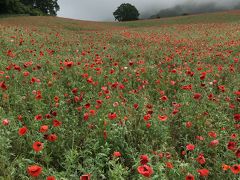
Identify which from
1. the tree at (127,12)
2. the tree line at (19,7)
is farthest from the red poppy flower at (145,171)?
the tree at (127,12)

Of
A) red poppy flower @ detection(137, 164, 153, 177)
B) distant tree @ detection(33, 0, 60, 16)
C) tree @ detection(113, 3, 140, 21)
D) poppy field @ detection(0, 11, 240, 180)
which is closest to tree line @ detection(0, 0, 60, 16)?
distant tree @ detection(33, 0, 60, 16)

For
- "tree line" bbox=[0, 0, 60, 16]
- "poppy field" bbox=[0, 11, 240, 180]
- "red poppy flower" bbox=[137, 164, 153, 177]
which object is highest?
"tree line" bbox=[0, 0, 60, 16]

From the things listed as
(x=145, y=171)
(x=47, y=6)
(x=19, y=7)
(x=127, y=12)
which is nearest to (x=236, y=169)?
(x=145, y=171)

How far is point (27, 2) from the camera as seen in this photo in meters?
65.6

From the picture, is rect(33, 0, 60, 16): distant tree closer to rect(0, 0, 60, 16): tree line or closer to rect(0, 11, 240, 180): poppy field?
rect(0, 0, 60, 16): tree line

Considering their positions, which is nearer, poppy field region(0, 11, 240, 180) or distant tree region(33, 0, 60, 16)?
poppy field region(0, 11, 240, 180)

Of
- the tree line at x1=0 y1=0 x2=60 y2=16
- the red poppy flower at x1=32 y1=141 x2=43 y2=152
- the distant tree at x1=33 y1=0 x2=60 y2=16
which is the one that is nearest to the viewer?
the red poppy flower at x1=32 y1=141 x2=43 y2=152

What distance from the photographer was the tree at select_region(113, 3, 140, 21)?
285 feet

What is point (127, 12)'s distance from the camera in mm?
87188

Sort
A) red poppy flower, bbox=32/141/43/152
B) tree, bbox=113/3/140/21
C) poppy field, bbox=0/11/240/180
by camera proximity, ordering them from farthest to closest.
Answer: tree, bbox=113/3/140/21
poppy field, bbox=0/11/240/180
red poppy flower, bbox=32/141/43/152

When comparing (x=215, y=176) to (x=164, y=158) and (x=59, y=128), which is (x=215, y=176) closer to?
(x=164, y=158)

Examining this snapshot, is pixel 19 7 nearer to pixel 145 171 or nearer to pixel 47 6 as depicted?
pixel 47 6

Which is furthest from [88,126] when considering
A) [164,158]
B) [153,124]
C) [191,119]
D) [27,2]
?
[27,2]

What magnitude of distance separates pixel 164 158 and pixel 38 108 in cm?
212
